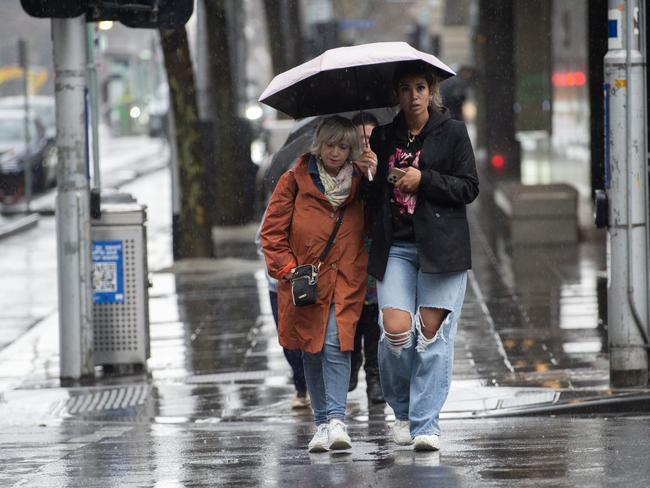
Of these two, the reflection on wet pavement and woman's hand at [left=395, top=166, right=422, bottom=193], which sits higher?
woman's hand at [left=395, top=166, right=422, bottom=193]

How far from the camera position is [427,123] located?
21.5 feet

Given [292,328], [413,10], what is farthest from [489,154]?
[413,10]

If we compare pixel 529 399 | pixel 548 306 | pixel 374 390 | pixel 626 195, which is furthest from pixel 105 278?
pixel 548 306

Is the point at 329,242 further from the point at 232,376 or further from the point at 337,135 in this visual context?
the point at 232,376

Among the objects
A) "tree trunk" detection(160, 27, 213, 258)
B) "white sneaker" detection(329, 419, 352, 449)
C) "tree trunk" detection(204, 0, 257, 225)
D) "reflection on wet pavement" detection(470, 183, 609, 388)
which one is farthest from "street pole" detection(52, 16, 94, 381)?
"tree trunk" detection(204, 0, 257, 225)

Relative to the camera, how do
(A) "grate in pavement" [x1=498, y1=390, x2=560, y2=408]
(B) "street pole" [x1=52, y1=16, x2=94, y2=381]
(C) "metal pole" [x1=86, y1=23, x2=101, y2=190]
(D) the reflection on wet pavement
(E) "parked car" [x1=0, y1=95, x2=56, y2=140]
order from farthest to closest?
(E) "parked car" [x1=0, y1=95, x2=56, y2=140], (C) "metal pole" [x1=86, y1=23, x2=101, y2=190], (B) "street pole" [x1=52, y1=16, x2=94, y2=381], (D) the reflection on wet pavement, (A) "grate in pavement" [x1=498, y1=390, x2=560, y2=408]

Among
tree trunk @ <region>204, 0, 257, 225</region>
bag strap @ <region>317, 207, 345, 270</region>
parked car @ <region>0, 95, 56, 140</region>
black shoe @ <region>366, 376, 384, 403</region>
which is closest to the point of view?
bag strap @ <region>317, 207, 345, 270</region>

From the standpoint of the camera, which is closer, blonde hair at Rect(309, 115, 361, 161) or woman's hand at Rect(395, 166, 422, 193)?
woman's hand at Rect(395, 166, 422, 193)

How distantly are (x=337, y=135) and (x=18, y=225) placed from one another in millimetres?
16014

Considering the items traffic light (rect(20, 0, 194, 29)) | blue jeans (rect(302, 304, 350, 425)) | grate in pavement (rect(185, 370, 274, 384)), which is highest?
traffic light (rect(20, 0, 194, 29))

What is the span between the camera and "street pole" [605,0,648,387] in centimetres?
855

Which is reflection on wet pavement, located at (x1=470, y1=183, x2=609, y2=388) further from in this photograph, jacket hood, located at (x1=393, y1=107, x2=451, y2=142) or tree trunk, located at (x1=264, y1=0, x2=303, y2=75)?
tree trunk, located at (x1=264, y1=0, x2=303, y2=75)

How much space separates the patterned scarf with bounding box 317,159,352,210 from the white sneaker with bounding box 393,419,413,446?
1089 mm

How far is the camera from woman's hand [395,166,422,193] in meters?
6.33
